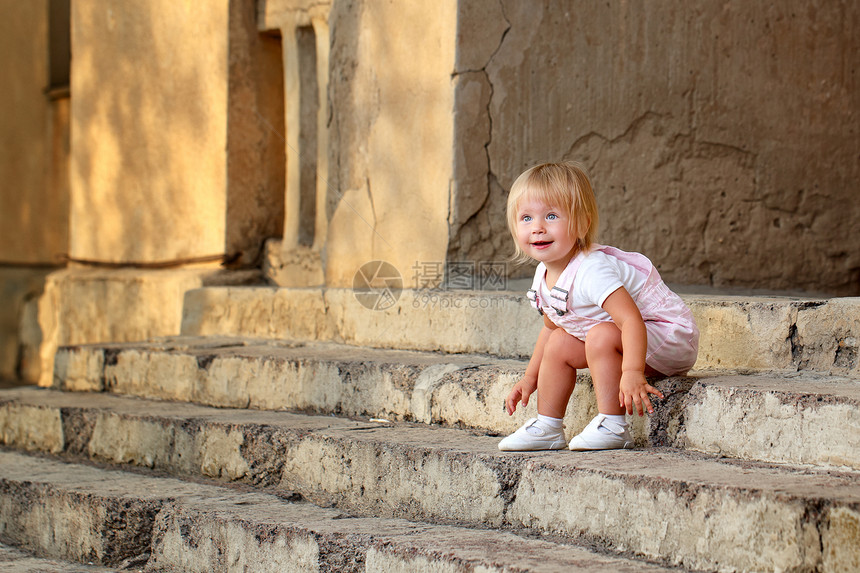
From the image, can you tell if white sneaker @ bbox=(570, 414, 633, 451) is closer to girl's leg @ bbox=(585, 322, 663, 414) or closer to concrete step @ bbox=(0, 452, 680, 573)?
girl's leg @ bbox=(585, 322, 663, 414)

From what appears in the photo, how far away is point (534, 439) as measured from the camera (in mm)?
2246

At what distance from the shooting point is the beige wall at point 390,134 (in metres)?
3.64

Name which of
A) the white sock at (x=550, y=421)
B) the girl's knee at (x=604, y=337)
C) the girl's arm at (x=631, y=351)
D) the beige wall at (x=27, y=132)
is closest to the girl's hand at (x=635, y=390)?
the girl's arm at (x=631, y=351)

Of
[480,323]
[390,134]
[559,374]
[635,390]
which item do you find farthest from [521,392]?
[390,134]

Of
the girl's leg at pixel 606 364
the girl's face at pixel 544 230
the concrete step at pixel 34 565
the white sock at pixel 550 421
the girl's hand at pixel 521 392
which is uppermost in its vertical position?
the girl's face at pixel 544 230

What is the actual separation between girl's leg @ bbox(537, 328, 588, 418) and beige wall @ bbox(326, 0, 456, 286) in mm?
1379

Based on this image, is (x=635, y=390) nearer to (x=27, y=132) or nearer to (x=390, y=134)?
(x=390, y=134)

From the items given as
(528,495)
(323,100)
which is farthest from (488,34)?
(528,495)

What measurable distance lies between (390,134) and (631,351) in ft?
6.51

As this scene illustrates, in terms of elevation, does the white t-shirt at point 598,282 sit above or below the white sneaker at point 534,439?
above

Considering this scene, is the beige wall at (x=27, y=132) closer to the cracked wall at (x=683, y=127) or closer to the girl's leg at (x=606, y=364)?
the cracked wall at (x=683, y=127)

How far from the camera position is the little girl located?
221 centimetres

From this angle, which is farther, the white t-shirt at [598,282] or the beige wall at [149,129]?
the beige wall at [149,129]

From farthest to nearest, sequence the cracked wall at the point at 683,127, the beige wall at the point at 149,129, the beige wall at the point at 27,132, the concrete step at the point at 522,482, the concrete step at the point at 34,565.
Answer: the beige wall at the point at 27,132 < the beige wall at the point at 149,129 < the cracked wall at the point at 683,127 < the concrete step at the point at 34,565 < the concrete step at the point at 522,482
